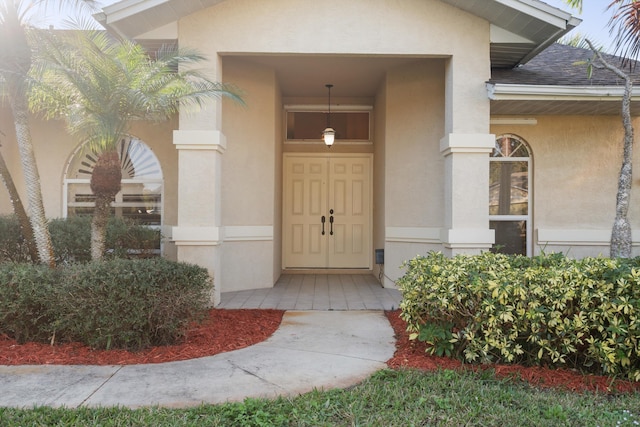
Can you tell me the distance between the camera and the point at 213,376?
420 centimetres

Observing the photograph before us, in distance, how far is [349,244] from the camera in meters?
10.9

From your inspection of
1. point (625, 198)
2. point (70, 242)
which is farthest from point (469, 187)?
point (70, 242)

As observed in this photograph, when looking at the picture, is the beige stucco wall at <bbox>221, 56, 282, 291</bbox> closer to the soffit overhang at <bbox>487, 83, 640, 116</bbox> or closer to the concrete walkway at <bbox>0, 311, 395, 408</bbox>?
the concrete walkway at <bbox>0, 311, 395, 408</bbox>

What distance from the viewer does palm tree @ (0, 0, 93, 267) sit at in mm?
5305

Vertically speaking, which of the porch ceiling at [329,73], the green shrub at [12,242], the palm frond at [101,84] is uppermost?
the porch ceiling at [329,73]

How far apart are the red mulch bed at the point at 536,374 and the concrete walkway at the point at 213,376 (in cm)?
25

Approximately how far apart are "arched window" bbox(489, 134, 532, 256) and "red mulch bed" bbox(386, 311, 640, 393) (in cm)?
433

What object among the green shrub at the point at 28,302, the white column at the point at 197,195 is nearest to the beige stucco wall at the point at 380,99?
the white column at the point at 197,195

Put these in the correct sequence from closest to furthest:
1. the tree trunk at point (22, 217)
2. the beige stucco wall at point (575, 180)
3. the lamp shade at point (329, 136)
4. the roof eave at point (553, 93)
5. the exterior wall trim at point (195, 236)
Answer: the tree trunk at point (22, 217)
the roof eave at point (553, 93)
the exterior wall trim at point (195, 236)
the beige stucco wall at point (575, 180)
the lamp shade at point (329, 136)

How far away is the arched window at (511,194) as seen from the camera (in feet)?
27.6

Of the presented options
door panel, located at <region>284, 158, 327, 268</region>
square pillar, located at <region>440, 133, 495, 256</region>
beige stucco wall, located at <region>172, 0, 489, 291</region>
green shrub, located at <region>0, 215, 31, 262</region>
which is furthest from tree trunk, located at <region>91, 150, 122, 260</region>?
door panel, located at <region>284, 158, 327, 268</region>

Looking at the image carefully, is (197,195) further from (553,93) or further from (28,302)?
(553,93)

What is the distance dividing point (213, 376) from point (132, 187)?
5.76 metres

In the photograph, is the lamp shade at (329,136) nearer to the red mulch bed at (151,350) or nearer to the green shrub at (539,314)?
the red mulch bed at (151,350)
